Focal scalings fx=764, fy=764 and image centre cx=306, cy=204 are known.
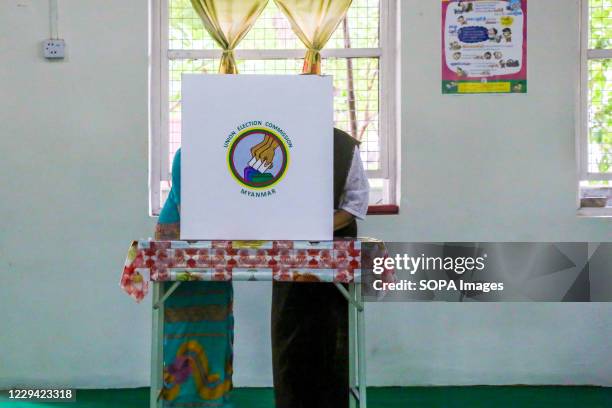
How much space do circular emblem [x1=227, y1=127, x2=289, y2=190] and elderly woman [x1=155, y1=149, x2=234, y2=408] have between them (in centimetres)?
49

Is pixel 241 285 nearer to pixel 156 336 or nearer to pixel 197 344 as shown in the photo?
pixel 197 344

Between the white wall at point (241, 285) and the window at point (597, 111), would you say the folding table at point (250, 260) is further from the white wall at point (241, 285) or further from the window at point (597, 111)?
the window at point (597, 111)

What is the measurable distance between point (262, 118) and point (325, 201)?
0.25 metres

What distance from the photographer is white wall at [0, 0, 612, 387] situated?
3404 millimetres

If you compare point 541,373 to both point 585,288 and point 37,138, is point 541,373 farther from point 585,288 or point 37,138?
point 37,138

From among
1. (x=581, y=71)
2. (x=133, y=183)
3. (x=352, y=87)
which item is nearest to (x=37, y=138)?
(x=133, y=183)

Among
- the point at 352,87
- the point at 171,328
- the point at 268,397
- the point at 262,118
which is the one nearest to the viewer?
the point at 262,118

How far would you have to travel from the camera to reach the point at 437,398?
328 centimetres

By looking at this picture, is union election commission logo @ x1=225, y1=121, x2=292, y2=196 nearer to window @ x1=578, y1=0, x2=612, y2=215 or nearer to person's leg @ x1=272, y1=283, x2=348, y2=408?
person's leg @ x1=272, y1=283, x2=348, y2=408

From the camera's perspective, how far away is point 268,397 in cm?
333

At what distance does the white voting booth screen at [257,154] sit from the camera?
1855 millimetres

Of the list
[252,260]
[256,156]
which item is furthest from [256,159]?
[252,260]
